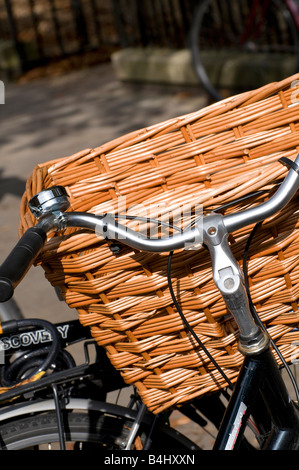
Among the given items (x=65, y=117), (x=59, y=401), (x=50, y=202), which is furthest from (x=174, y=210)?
(x=65, y=117)

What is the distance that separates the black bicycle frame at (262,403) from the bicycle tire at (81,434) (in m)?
0.35

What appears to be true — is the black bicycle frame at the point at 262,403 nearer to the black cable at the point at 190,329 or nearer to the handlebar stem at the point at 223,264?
the black cable at the point at 190,329

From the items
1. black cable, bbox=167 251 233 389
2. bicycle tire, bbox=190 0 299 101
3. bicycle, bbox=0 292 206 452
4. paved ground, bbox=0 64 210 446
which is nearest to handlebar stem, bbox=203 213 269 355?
black cable, bbox=167 251 233 389

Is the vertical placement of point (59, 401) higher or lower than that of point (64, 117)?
lower

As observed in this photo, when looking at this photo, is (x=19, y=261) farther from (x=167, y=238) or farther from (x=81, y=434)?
(x=81, y=434)

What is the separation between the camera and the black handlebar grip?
1.18 m

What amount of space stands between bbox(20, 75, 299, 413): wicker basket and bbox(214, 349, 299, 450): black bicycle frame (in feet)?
0.36

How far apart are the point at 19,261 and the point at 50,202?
0.15 meters

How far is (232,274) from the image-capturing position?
1347 millimetres

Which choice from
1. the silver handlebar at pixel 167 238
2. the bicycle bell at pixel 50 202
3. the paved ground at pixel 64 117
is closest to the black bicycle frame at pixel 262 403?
the silver handlebar at pixel 167 238

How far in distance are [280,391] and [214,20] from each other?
5745 mm

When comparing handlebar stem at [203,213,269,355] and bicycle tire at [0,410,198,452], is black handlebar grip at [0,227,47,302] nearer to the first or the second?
handlebar stem at [203,213,269,355]

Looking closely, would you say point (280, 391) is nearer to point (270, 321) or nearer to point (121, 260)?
point (270, 321)

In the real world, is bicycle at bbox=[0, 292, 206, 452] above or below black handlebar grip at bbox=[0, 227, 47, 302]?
below
